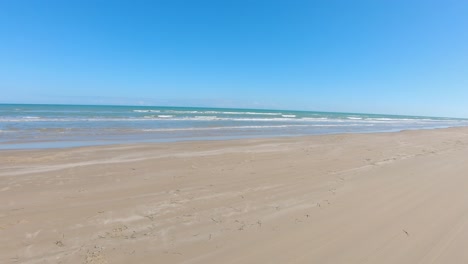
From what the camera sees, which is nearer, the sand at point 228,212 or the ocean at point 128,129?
the sand at point 228,212

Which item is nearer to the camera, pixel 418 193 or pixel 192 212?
pixel 192 212

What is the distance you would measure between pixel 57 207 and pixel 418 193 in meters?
6.81

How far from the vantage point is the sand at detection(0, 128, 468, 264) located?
2.95m

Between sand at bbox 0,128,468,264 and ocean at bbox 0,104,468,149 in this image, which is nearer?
sand at bbox 0,128,468,264

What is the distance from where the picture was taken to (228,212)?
405cm

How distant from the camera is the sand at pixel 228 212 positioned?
2945 millimetres

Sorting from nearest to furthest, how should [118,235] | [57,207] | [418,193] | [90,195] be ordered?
1. [118,235]
2. [57,207]
3. [90,195]
4. [418,193]

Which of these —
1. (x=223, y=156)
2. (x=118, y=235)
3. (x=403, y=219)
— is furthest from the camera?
(x=223, y=156)

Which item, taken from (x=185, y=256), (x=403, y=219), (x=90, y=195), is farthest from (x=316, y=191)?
(x=90, y=195)

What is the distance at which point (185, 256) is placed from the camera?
2859 mm

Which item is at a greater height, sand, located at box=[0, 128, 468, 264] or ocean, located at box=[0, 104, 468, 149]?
sand, located at box=[0, 128, 468, 264]

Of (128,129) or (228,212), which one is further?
(128,129)

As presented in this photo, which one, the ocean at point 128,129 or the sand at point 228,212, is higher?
the sand at point 228,212

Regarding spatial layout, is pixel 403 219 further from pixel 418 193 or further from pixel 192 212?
pixel 192 212
